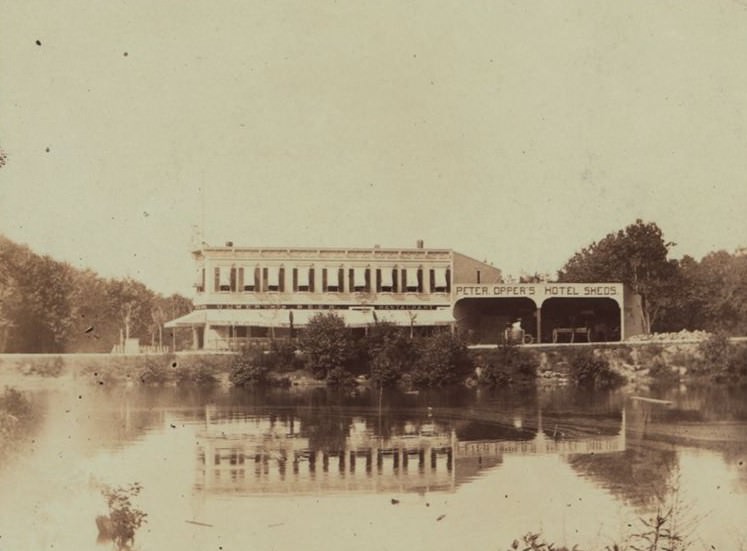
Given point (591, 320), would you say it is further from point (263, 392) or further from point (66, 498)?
point (66, 498)

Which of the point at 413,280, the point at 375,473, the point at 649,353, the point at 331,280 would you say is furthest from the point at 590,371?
the point at 375,473

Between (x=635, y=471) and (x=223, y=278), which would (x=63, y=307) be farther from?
(x=635, y=471)

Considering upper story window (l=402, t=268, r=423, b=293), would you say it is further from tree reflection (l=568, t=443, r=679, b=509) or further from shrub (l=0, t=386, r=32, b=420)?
tree reflection (l=568, t=443, r=679, b=509)

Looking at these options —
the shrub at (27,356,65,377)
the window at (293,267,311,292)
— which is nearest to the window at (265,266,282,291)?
the window at (293,267,311,292)

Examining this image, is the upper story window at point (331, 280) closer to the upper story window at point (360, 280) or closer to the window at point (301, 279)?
the upper story window at point (360, 280)

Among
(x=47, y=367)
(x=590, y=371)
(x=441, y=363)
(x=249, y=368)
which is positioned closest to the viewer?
(x=47, y=367)

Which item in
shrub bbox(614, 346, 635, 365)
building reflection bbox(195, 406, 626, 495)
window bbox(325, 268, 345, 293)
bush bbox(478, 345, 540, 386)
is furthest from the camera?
window bbox(325, 268, 345, 293)
